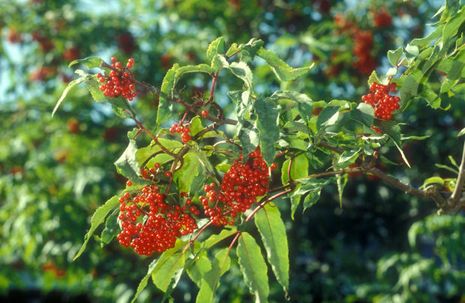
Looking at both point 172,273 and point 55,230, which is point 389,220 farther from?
point 172,273

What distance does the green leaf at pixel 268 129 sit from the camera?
164cm

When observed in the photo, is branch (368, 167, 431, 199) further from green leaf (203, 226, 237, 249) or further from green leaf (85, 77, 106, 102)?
green leaf (85, 77, 106, 102)

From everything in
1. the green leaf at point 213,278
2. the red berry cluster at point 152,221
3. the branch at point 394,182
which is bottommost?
the green leaf at point 213,278

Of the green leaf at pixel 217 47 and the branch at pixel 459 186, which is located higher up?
the green leaf at pixel 217 47

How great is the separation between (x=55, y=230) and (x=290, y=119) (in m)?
3.48

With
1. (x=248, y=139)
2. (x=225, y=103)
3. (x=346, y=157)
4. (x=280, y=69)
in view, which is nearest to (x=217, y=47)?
(x=280, y=69)

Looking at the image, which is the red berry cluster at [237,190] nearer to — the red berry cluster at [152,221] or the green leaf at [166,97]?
the red berry cluster at [152,221]

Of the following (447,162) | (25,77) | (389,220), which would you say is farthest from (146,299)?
(25,77)

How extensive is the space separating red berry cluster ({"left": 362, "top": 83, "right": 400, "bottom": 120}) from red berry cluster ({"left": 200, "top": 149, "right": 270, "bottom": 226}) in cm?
33

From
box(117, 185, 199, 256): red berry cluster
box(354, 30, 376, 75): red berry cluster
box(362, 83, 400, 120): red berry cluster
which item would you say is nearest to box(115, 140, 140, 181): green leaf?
box(117, 185, 199, 256): red berry cluster

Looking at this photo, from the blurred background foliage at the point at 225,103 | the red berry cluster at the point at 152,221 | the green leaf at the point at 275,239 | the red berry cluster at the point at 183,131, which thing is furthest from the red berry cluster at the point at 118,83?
the blurred background foliage at the point at 225,103

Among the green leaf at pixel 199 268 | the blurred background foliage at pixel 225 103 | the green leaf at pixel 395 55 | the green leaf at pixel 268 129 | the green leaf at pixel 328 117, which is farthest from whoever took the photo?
the blurred background foliage at pixel 225 103

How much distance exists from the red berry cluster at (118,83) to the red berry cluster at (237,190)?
32cm

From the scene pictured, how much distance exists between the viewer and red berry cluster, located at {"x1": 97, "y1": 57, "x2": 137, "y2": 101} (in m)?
1.83
